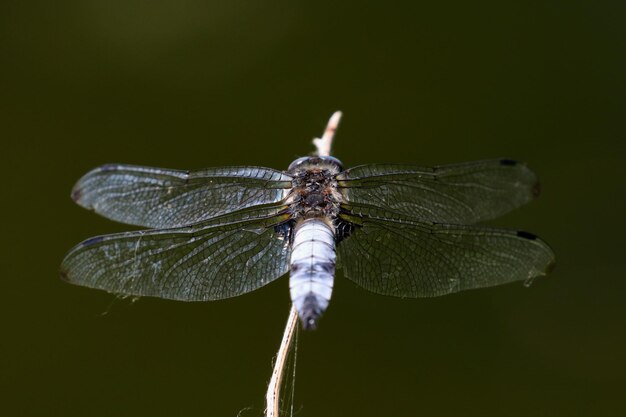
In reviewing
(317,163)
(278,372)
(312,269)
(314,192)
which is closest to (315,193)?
(314,192)

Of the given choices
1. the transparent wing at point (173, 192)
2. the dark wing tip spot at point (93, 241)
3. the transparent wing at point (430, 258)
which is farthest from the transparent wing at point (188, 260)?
the transparent wing at point (430, 258)

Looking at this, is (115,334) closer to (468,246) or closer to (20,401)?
(20,401)

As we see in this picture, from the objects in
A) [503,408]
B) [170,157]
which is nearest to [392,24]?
[170,157]

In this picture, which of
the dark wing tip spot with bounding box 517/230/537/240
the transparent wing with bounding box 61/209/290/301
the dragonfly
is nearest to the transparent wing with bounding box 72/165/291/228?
the dragonfly

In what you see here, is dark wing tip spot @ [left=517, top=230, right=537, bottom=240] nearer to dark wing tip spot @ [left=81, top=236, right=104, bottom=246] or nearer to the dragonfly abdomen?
the dragonfly abdomen

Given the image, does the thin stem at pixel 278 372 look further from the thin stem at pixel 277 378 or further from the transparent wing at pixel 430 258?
the transparent wing at pixel 430 258

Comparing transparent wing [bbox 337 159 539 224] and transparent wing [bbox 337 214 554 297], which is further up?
transparent wing [bbox 337 159 539 224]

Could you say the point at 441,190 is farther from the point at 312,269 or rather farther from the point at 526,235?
the point at 312,269
